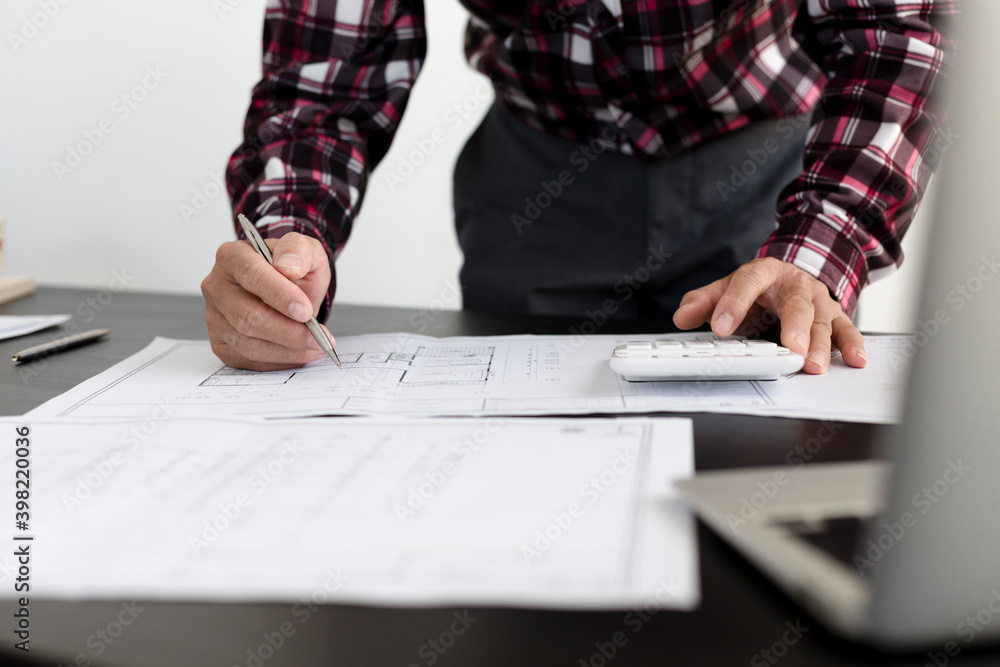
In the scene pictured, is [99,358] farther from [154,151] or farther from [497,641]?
[154,151]

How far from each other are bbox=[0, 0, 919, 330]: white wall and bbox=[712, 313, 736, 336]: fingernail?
5.65 feet

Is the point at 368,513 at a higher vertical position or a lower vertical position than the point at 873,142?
lower

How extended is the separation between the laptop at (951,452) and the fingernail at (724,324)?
0.36m

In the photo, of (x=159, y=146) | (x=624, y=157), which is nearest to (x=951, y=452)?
(x=624, y=157)

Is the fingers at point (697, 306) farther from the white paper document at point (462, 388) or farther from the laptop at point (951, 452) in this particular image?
→ the laptop at point (951, 452)

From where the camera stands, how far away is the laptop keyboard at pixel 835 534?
0.24 m

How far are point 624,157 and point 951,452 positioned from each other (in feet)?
2.66

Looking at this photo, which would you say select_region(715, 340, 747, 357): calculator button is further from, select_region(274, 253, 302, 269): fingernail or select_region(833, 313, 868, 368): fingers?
select_region(274, 253, 302, 269): fingernail

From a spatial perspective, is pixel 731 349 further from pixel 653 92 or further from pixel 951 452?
pixel 653 92

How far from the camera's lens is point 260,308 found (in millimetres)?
613

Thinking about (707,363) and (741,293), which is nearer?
(707,363)

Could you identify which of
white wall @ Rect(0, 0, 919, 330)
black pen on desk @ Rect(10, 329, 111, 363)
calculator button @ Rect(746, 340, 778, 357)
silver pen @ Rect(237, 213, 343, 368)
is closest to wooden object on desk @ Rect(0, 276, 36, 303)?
black pen on desk @ Rect(10, 329, 111, 363)

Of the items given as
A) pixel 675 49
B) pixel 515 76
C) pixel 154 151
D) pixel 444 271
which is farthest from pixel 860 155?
pixel 154 151

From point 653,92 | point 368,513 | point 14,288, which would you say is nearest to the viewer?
point 368,513
